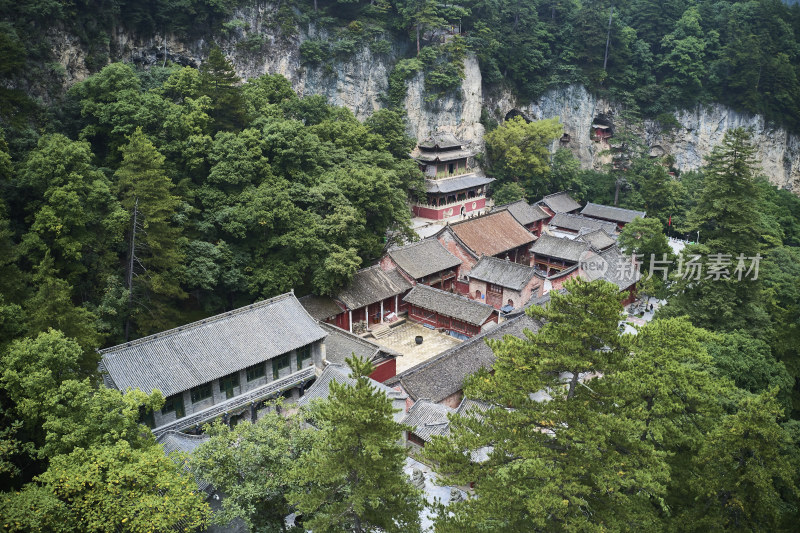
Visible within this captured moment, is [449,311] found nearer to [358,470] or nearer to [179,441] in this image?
[179,441]

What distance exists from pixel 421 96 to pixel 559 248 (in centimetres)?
1783

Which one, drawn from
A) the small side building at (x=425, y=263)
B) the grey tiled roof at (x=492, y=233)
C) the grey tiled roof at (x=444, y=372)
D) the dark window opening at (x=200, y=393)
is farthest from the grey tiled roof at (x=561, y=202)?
the dark window opening at (x=200, y=393)

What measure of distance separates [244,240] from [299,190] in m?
3.83

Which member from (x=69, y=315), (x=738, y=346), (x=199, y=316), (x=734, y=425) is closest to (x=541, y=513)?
(x=734, y=425)

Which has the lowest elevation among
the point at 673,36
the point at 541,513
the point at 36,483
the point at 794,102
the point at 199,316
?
the point at 199,316

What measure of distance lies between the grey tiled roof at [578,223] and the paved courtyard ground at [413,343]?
18.2 m

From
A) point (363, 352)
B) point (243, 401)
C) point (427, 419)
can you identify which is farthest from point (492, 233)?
point (243, 401)

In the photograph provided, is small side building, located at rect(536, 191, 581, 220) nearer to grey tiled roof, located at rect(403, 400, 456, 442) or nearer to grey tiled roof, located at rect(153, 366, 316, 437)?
grey tiled roof, located at rect(403, 400, 456, 442)

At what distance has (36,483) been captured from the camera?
38.0 ft

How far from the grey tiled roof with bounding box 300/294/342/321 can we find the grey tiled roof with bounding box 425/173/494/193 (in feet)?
58.5

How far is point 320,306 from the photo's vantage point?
1072 inches

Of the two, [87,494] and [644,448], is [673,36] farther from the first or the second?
[87,494]

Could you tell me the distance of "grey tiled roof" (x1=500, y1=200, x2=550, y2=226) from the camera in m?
42.2

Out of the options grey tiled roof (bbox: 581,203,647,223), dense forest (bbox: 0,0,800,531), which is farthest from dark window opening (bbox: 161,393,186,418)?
grey tiled roof (bbox: 581,203,647,223)
